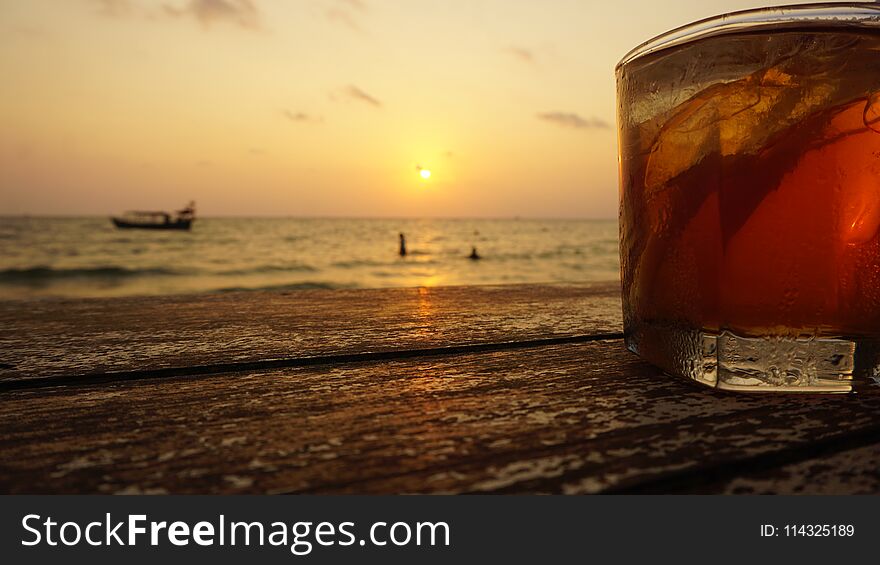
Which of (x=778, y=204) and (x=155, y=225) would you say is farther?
(x=155, y=225)

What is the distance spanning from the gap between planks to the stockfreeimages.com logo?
0.21 metres

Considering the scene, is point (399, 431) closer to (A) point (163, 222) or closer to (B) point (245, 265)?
(B) point (245, 265)

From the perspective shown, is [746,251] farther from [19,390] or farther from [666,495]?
[19,390]

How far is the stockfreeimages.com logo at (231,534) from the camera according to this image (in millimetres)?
233

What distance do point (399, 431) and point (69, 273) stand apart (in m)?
18.2

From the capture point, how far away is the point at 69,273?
15.8m

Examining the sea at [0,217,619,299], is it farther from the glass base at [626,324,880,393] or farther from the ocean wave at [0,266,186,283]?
the glass base at [626,324,880,393]

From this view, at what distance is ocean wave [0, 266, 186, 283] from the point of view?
15.0 meters

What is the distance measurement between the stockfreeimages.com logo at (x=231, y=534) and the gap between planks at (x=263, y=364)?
0.69 ft

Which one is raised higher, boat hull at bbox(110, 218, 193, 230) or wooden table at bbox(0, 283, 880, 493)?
boat hull at bbox(110, 218, 193, 230)

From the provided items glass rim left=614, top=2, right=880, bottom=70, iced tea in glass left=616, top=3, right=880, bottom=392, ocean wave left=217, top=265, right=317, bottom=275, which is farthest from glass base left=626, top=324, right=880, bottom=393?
ocean wave left=217, top=265, right=317, bottom=275

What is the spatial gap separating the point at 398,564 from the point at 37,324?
0.65m

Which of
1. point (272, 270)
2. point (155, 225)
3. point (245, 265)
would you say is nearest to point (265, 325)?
point (272, 270)

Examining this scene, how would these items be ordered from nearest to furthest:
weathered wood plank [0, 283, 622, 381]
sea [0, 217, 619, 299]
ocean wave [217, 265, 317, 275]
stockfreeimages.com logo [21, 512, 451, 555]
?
stockfreeimages.com logo [21, 512, 451, 555]
weathered wood plank [0, 283, 622, 381]
sea [0, 217, 619, 299]
ocean wave [217, 265, 317, 275]
